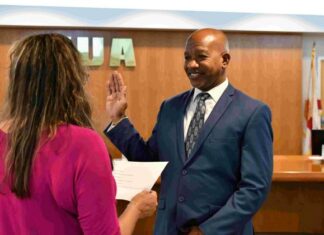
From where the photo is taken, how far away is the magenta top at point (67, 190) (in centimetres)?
101

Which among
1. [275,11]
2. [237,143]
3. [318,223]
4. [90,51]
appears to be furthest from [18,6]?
[237,143]

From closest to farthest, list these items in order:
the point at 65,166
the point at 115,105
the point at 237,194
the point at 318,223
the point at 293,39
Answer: the point at 65,166 < the point at 237,194 < the point at 115,105 < the point at 318,223 < the point at 293,39

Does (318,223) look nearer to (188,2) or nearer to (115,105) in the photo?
(115,105)

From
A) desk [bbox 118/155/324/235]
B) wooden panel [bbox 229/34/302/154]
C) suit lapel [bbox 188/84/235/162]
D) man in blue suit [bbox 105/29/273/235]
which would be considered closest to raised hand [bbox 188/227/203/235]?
man in blue suit [bbox 105/29/273/235]

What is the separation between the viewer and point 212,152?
5.12ft

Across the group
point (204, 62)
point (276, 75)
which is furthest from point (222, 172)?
point (276, 75)

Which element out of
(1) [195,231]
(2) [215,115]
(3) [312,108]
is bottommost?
(1) [195,231]

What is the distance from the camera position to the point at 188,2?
5594 mm

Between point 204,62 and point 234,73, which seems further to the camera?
point 234,73

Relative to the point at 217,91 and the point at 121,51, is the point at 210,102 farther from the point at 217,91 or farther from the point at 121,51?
the point at 121,51

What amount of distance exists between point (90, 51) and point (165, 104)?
410cm

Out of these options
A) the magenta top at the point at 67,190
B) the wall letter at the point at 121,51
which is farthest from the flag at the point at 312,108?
the magenta top at the point at 67,190

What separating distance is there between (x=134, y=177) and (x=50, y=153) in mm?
508

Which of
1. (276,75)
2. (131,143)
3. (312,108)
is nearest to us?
(131,143)
